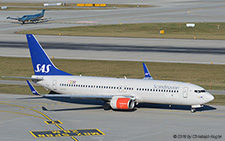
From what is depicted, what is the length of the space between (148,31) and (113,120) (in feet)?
303

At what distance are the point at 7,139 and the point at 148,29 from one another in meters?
105

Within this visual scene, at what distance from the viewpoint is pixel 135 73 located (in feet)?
273

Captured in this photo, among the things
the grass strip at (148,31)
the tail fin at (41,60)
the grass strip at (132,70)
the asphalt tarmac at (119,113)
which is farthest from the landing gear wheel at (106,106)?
the grass strip at (148,31)

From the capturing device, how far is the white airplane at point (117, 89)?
55281 millimetres

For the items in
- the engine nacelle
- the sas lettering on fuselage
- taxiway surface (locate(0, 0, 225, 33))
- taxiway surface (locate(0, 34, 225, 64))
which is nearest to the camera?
the engine nacelle

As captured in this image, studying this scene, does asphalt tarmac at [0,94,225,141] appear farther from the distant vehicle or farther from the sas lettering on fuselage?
the distant vehicle

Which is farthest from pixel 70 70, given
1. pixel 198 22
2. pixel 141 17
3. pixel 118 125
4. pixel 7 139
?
pixel 141 17

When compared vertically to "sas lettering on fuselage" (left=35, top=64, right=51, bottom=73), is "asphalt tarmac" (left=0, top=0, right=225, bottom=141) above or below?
below

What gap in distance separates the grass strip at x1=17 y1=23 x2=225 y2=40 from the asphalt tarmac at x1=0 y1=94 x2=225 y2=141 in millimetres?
74186

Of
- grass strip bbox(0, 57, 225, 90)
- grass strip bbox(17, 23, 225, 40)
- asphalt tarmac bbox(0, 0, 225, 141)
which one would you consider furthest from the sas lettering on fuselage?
grass strip bbox(17, 23, 225, 40)

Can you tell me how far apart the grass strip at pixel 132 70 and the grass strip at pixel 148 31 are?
141ft

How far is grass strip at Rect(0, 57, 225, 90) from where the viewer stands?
78375 mm

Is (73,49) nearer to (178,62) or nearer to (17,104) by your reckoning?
(178,62)

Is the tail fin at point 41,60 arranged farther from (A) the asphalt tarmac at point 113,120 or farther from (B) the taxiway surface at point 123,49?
(B) the taxiway surface at point 123,49
